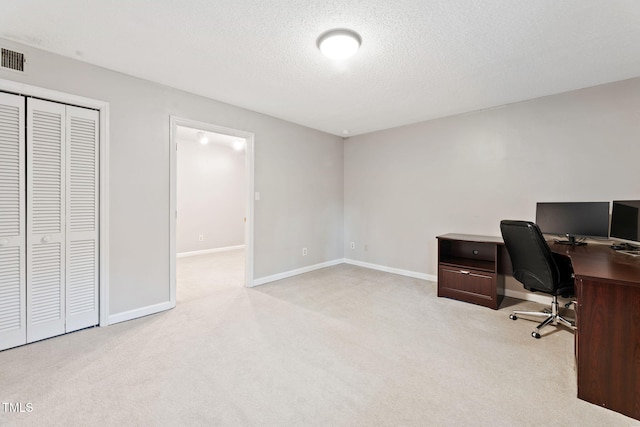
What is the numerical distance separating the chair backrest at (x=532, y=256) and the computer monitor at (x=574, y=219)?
2.24ft

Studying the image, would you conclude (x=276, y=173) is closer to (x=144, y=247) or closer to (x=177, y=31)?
(x=144, y=247)

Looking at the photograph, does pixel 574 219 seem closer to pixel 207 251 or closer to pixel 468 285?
pixel 468 285

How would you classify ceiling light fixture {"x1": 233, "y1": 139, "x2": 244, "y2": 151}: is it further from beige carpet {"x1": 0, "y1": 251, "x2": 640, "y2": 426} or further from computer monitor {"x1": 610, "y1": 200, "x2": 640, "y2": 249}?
computer monitor {"x1": 610, "y1": 200, "x2": 640, "y2": 249}

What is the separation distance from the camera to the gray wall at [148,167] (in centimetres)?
255

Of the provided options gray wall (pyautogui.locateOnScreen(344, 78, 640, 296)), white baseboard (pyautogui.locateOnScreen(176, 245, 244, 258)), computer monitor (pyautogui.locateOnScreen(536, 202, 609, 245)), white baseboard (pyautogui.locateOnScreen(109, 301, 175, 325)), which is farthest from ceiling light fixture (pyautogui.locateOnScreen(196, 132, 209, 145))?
computer monitor (pyautogui.locateOnScreen(536, 202, 609, 245))

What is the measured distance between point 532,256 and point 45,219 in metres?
4.33

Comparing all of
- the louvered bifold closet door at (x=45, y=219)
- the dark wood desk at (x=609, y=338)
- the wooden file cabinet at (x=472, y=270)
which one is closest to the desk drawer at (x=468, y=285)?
the wooden file cabinet at (x=472, y=270)

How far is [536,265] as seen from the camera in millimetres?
2539

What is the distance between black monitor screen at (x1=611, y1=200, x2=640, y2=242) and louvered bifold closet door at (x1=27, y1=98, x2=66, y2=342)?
4.99 meters

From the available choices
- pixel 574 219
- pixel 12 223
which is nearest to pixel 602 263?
pixel 574 219

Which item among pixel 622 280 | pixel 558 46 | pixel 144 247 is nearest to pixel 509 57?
pixel 558 46

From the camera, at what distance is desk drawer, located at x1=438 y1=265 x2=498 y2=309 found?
317 centimetres

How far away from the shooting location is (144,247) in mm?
2908

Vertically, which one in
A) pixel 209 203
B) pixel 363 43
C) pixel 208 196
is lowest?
A: pixel 209 203
